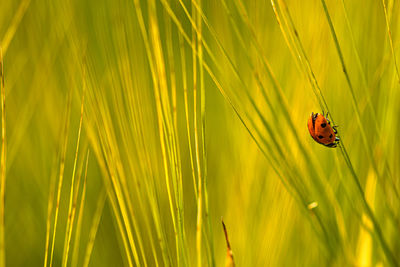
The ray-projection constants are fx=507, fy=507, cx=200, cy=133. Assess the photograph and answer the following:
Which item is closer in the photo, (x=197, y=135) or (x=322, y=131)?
(x=322, y=131)

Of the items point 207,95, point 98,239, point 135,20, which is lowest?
point 98,239

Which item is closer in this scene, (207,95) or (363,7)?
(363,7)

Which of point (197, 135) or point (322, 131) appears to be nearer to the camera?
point (322, 131)

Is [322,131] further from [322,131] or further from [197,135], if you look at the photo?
[197,135]

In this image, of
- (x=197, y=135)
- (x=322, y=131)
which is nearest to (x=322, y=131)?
(x=322, y=131)

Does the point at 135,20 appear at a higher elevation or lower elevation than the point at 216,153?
higher

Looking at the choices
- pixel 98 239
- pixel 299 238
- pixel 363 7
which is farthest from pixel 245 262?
pixel 363 7

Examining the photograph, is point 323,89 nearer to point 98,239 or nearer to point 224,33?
point 224,33
